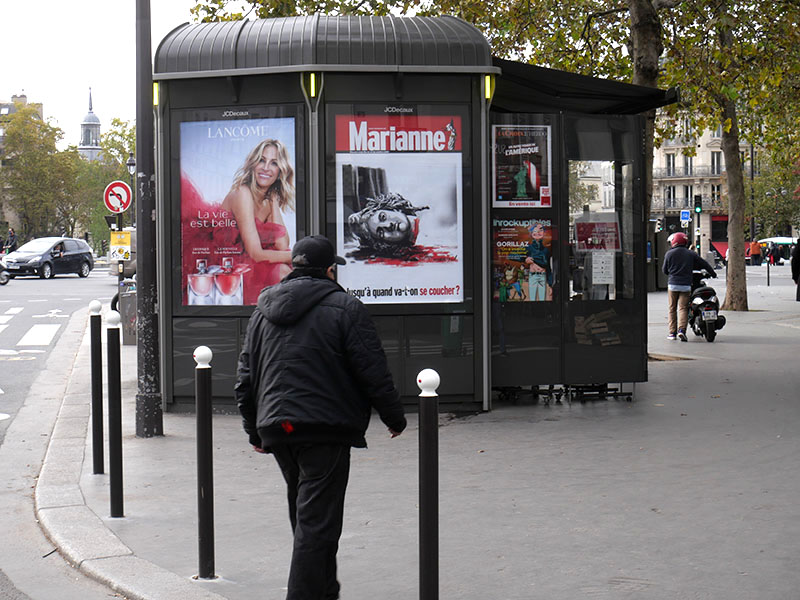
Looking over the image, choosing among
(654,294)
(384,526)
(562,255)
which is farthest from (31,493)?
(654,294)

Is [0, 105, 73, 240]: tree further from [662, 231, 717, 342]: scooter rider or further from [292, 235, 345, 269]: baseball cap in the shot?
[292, 235, 345, 269]: baseball cap

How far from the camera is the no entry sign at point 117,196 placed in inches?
955

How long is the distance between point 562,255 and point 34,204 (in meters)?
80.3

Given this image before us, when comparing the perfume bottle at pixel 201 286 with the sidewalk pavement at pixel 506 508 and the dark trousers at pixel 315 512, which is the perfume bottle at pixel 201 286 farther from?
the dark trousers at pixel 315 512

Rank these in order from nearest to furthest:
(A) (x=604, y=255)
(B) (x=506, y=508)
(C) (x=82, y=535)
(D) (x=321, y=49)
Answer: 1. (C) (x=82, y=535)
2. (B) (x=506, y=508)
3. (D) (x=321, y=49)
4. (A) (x=604, y=255)

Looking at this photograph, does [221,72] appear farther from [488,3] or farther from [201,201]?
[488,3]

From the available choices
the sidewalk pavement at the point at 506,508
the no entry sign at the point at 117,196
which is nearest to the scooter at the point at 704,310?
the sidewalk pavement at the point at 506,508

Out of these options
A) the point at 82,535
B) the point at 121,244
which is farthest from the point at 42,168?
the point at 82,535

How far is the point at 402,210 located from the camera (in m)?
9.87

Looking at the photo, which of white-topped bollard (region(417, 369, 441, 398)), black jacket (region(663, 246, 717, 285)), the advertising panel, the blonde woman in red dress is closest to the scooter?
black jacket (region(663, 246, 717, 285))

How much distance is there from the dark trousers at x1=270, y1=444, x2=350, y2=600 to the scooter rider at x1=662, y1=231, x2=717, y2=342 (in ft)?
43.6

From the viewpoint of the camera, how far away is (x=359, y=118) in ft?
31.9

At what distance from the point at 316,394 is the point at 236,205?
575cm

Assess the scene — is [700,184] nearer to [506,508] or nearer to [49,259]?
[49,259]
